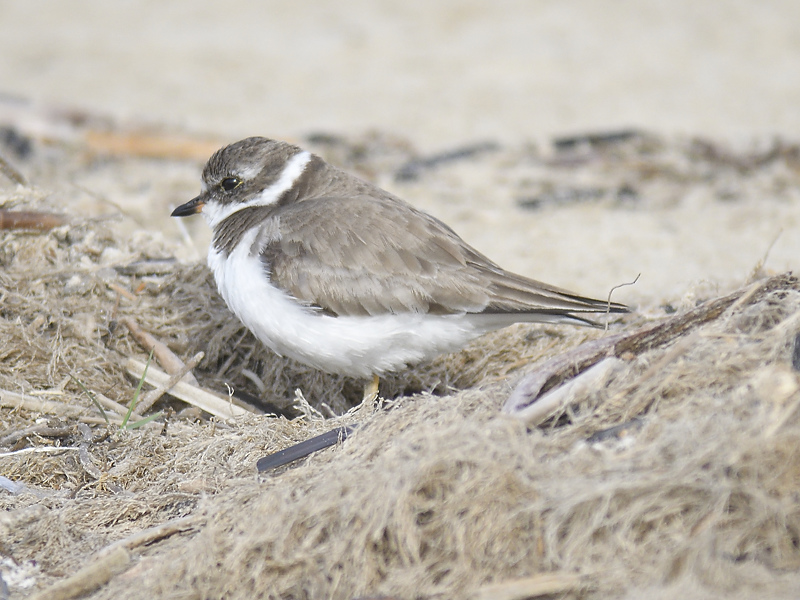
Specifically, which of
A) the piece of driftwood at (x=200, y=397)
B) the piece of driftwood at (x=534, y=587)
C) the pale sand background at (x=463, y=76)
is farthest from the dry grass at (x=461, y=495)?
the pale sand background at (x=463, y=76)

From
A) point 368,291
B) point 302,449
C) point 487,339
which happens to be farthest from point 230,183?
point 302,449

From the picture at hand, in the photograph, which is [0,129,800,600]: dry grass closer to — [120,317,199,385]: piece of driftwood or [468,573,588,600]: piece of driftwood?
[468,573,588,600]: piece of driftwood

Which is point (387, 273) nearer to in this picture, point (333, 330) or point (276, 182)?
point (333, 330)

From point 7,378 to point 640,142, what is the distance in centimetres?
644

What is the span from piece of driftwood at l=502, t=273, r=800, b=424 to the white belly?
919 millimetres

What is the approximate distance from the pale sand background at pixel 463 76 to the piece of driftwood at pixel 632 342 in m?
3.24

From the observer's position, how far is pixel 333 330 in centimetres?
391

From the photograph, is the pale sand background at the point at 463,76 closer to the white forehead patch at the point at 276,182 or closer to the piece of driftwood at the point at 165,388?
the white forehead patch at the point at 276,182

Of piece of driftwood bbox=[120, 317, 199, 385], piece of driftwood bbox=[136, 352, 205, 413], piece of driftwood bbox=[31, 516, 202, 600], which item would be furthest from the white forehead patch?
piece of driftwood bbox=[31, 516, 202, 600]

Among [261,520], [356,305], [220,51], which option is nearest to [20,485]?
[261,520]

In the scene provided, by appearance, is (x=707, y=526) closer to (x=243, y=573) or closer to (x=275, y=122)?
(x=243, y=573)

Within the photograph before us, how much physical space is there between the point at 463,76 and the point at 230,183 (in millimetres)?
6551

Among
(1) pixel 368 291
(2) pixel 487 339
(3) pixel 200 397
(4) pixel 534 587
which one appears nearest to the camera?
(4) pixel 534 587

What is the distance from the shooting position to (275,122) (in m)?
9.46
